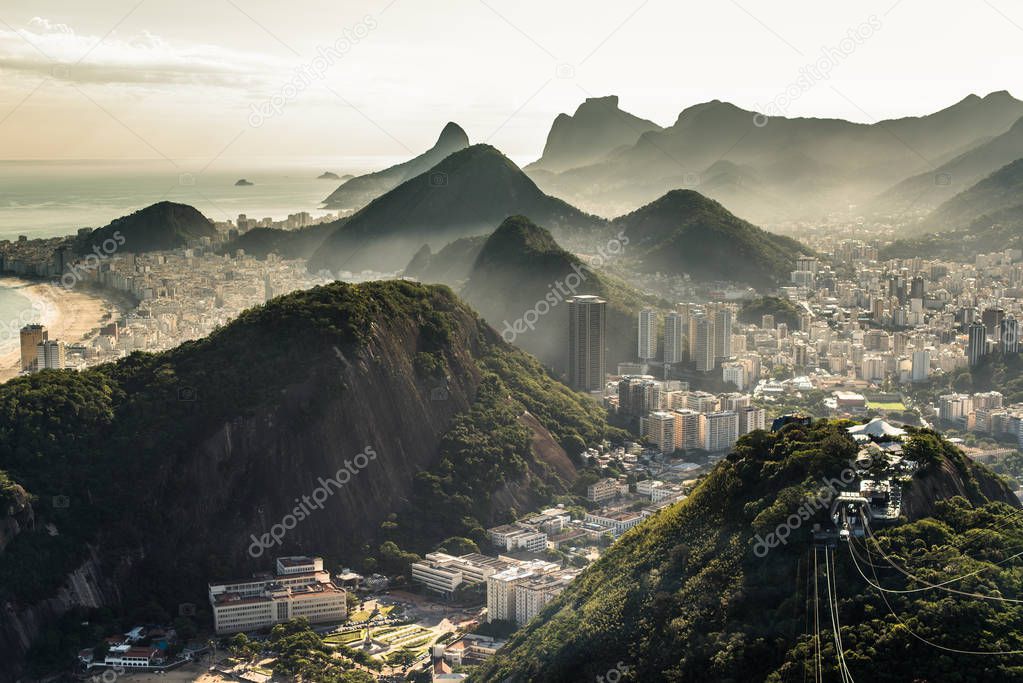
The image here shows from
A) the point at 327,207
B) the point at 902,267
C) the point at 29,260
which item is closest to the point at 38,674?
the point at 29,260

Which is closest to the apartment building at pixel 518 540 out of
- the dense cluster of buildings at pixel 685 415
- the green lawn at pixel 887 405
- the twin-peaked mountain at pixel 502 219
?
the dense cluster of buildings at pixel 685 415

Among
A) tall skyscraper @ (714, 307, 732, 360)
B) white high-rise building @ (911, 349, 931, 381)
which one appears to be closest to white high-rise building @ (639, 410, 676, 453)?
tall skyscraper @ (714, 307, 732, 360)

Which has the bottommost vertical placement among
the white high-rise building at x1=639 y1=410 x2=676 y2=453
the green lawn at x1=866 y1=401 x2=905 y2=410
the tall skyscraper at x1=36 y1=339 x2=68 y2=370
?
the white high-rise building at x1=639 y1=410 x2=676 y2=453

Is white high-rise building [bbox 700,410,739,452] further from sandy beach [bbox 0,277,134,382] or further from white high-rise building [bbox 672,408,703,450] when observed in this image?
sandy beach [bbox 0,277,134,382]

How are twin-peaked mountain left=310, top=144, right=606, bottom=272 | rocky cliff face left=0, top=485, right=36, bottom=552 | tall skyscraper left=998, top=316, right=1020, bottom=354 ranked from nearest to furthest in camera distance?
rocky cliff face left=0, top=485, right=36, bottom=552, tall skyscraper left=998, top=316, right=1020, bottom=354, twin-peaked mountain left=310, top=144, right=606, bottom=272

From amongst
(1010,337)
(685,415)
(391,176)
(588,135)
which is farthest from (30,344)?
(588,135)
